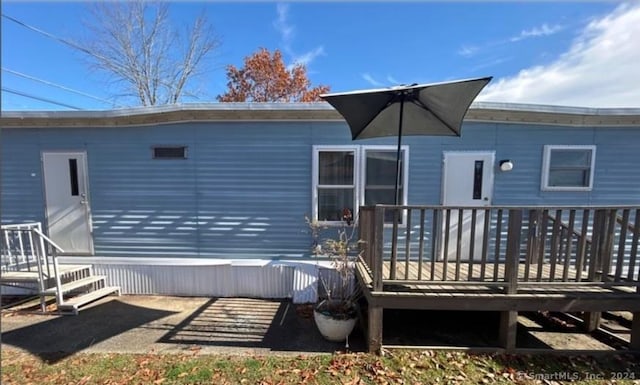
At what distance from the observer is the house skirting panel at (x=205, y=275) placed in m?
4.67

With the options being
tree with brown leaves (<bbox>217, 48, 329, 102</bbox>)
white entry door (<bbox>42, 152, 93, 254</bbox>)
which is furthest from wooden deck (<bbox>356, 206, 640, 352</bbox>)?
tree with brown leaves (<bbox>217, 48, 329, 102</bbox>)

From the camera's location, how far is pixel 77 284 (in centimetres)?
439

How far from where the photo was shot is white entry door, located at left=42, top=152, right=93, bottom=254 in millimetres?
4773

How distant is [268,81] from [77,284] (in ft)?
47.9

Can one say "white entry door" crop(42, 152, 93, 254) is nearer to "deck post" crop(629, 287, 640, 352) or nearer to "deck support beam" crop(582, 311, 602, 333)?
"deck support beam" crop(582, 311, 602, 333)

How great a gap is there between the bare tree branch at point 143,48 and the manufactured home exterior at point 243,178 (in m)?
9.71

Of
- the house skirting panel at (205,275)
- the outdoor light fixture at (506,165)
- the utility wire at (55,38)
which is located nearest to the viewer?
the outdoor light fixture at (506,165)

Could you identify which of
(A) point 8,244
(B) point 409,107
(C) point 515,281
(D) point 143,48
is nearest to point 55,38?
(D) point 143,48

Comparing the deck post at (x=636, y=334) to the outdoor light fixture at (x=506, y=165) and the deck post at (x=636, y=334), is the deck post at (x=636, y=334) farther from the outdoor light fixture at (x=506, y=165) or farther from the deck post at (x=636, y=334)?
the outdoor light fixture at (x=506, y=165)

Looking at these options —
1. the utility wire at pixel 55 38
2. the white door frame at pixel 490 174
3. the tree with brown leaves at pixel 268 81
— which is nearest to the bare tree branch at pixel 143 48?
the utility wire at pixel 55 38

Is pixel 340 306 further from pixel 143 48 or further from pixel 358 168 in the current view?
pixel 143 48

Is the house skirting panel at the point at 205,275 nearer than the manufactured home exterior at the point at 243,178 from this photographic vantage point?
No

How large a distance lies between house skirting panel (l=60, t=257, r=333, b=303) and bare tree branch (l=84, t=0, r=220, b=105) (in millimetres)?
10971

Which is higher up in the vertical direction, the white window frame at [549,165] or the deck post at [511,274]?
the white window frame at [549,165]
